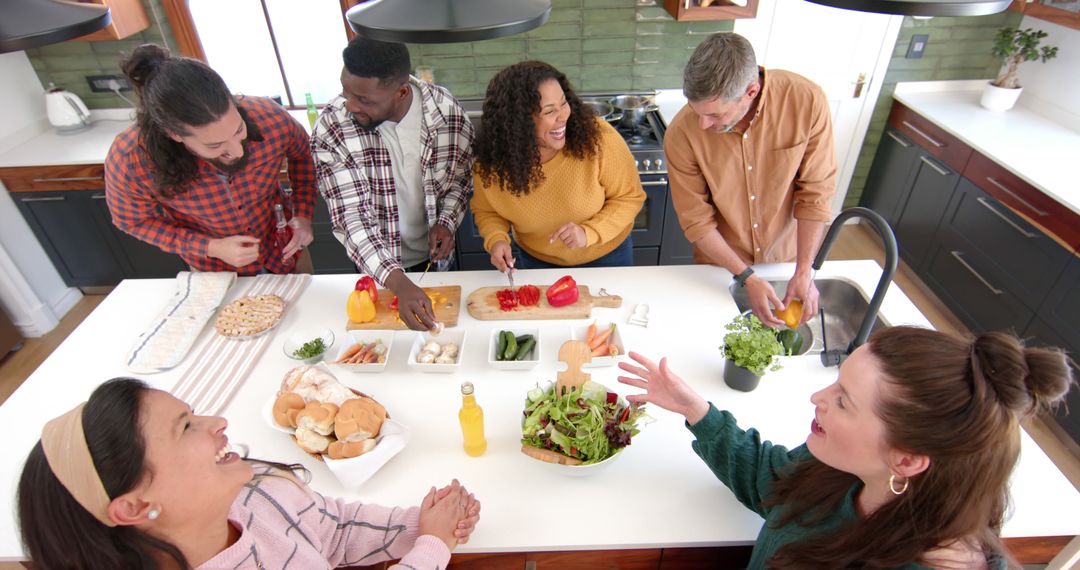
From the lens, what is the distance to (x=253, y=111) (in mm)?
1921

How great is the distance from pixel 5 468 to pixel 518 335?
1337mm

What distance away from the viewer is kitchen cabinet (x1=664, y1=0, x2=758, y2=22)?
2.95 meters

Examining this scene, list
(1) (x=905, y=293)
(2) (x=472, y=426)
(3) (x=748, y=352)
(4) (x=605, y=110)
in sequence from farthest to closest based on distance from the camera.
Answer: (1) (x=905, y=293) → (4) (x=605, y=110) → (3) (x=748, y=352) → (2) (x=472, y=426)

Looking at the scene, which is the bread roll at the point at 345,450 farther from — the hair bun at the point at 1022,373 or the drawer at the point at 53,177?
the drawer at the point at 53,177

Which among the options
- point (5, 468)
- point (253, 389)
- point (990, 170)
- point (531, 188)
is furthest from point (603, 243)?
point (990, 170)

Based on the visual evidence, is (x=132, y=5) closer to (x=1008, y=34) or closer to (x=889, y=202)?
(x=889, y=202)

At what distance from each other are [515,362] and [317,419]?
1.77 ft

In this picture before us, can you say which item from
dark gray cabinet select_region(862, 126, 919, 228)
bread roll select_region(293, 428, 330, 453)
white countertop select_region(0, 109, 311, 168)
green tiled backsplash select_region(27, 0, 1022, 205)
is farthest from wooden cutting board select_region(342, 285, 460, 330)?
dark gray cabinet select_region(862, 126, 919, 228)

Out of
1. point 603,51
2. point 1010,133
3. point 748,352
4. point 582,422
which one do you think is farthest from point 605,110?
point 582,422

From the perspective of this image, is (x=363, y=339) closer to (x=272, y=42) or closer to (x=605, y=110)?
(x=605, y=110)

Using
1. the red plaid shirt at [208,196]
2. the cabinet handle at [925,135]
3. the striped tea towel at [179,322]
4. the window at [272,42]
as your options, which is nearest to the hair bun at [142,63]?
the red plaid shirt at [208,196]

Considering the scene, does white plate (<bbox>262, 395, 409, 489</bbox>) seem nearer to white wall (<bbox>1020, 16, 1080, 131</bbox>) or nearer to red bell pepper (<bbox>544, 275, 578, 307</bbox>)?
red bell pepper (<bbox>544, 275, 578, 307</bbox>)

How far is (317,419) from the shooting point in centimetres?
138

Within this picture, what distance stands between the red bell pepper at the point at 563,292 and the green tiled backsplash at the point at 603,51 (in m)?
1.99
